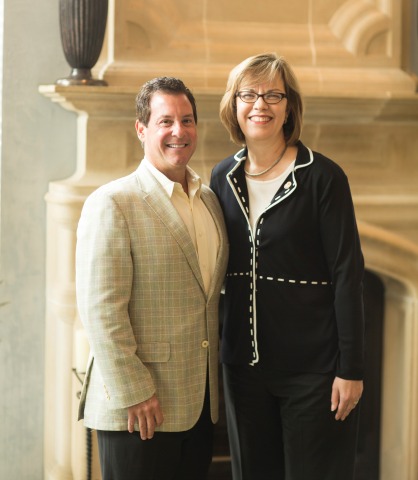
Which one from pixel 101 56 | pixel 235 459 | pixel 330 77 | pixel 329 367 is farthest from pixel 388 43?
pixel 235 459

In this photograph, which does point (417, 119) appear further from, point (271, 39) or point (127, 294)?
point (127, 294)

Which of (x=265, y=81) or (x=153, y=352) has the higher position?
(x=265, y=81)

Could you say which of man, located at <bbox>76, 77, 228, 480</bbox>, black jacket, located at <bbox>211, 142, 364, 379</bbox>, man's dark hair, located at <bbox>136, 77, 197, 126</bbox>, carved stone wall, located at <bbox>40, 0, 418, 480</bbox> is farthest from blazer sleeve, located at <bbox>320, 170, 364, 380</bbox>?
carved stone wall, located at <bbox>40, 0, 418, 480</bbox>

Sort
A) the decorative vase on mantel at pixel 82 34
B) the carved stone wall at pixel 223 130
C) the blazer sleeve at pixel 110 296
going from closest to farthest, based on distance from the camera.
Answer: the blazer sleeve at pixel 110 296
the decorative vase on mantel at pixel 82 34
the carved stone wall at pixel 223 130

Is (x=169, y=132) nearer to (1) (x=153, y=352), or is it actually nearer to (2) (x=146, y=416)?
(1) (x=153, y=352)

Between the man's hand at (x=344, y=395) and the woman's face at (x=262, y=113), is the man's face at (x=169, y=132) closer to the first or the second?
the woman's face at (x=262, y=113)

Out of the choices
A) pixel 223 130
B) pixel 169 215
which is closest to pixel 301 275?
pixel 169 215

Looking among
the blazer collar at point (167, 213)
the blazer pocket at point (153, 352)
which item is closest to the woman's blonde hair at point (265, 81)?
the blazer collar at point (167, 213)

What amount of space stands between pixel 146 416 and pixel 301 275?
55 centimetres

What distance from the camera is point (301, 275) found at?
2146 mm

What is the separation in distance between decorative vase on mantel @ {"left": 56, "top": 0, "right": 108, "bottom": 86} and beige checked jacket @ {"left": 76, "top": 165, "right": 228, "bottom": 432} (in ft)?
2.99

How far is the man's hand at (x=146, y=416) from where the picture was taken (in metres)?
1.95

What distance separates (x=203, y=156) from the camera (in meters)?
3.04

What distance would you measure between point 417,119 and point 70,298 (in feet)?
4.84
